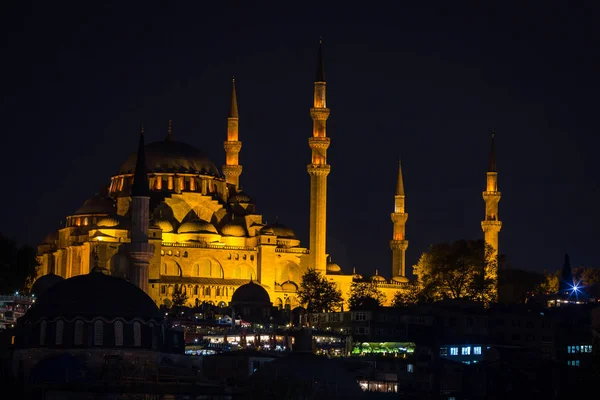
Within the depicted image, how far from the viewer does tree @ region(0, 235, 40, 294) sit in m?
96.8

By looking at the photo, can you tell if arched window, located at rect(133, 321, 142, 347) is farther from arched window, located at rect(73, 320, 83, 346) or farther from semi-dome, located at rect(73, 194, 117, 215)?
semi-dome, located at rect(73, 194, 117, 215)

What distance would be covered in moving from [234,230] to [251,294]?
11.5 metres

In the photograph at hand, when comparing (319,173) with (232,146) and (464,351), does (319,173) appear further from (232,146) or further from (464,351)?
(464,351)

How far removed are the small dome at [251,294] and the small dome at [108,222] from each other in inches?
333

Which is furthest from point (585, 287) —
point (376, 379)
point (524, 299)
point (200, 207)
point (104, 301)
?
point (104, 301)

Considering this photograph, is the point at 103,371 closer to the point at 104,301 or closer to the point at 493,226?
the point at 104,301

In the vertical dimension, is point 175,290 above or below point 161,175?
below

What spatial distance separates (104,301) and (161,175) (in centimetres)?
4346

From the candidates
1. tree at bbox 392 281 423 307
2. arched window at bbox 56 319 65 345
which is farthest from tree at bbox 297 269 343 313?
arched window at bbox 56 319 65 345

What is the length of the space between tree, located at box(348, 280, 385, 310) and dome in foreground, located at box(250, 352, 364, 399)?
27047mm

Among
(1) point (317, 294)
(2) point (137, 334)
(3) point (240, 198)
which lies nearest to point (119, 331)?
(2) point (137, 334)

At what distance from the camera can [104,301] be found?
73.8 metres

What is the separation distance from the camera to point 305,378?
235ft

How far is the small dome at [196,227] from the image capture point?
367 feet
